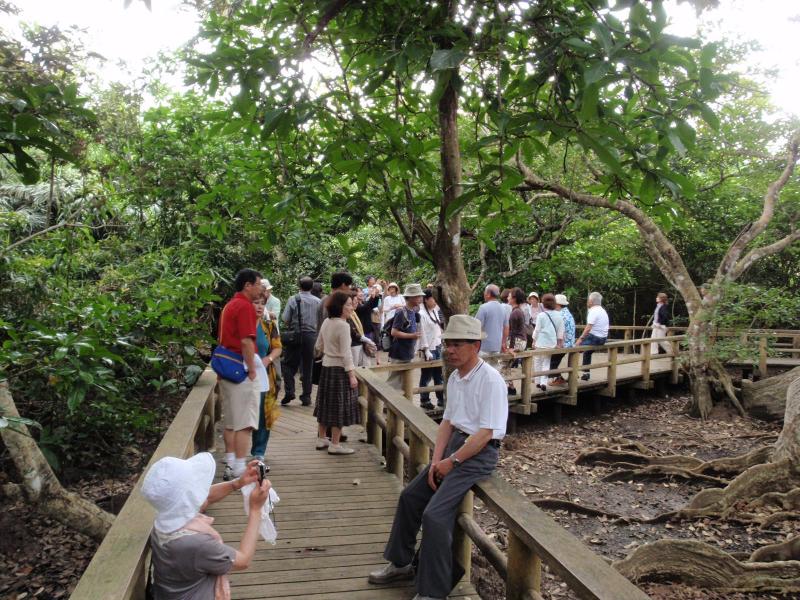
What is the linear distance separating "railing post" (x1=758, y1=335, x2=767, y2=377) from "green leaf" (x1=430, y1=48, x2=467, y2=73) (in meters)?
12.9

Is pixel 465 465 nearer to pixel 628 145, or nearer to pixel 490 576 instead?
Answer: pixel 628 145

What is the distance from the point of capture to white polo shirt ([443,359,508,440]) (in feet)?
11.0

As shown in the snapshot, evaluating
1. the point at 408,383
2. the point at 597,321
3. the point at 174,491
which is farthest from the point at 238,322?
the point at 597,321

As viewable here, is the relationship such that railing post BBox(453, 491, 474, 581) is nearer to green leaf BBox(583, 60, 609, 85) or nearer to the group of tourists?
the group of tourists

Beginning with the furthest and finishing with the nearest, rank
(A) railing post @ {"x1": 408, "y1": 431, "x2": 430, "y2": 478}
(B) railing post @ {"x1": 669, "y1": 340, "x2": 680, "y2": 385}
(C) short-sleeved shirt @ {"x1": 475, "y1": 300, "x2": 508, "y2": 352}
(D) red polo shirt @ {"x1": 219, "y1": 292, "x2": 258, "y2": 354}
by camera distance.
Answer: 1. (B) railing post @ {"x1": 669, "y1": 340, "x2": 680, "y2": 385}
2. (C) short-sleeved shirt @ {"x1": 475, "y1": 300, "x2": 508, "y2": 352}
3. (D) red polo shirt @ {"x1": 219, "y1": 292, "x2": 258, "y2": 354}
4. (A) railing post @ {"x1": 408, "y1": 431, "x2": 430, "y2": 478}

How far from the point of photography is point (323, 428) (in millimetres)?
6395

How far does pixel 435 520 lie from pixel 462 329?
1.02 m

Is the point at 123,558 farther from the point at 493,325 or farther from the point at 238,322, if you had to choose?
the point at 493,325

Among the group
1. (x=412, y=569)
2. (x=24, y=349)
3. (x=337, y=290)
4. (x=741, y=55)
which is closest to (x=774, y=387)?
(x=741, y=55)

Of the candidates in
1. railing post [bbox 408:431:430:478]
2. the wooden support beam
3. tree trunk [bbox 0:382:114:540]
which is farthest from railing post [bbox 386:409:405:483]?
the wooden support beam

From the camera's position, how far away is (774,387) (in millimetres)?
12227

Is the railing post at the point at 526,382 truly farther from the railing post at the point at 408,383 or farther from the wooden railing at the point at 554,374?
the railing post at the point at 408,383

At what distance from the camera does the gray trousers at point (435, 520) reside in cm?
329

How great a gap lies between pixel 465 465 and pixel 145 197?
26.0ft
